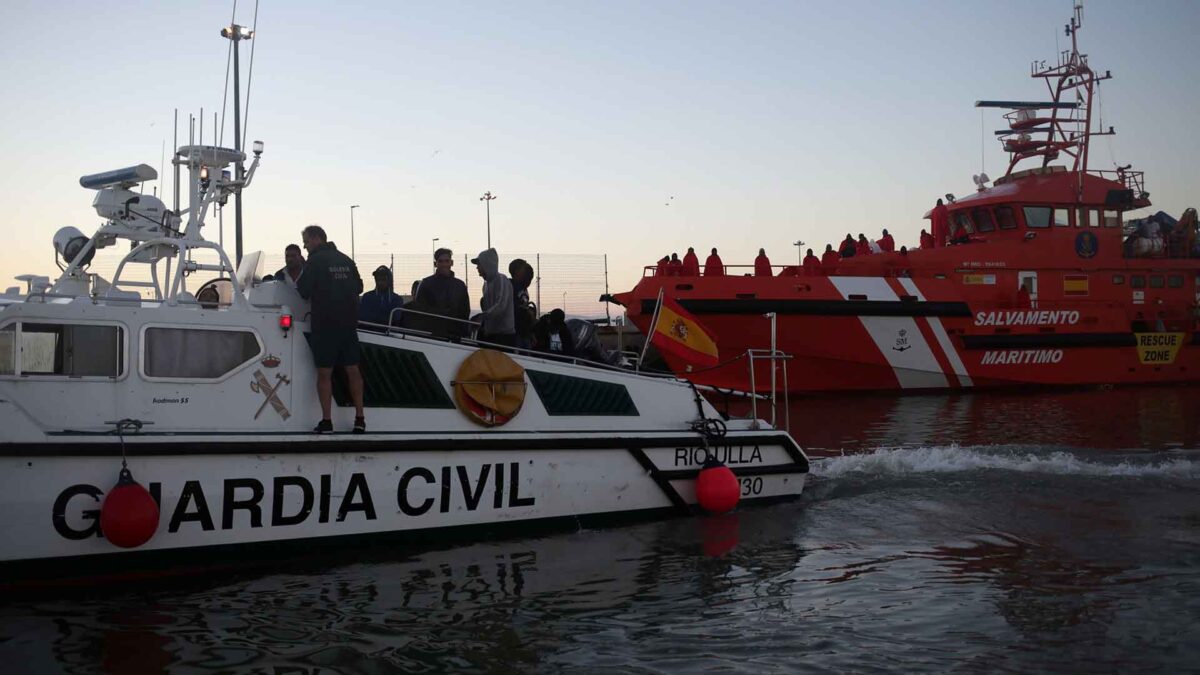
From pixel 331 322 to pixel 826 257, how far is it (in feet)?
51.2

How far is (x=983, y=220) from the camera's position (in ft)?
71.6

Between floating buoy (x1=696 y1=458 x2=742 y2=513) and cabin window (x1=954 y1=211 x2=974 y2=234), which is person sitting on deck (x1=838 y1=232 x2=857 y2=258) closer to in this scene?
cabin window (x1=954 y1=211 x2=974 y2=234)

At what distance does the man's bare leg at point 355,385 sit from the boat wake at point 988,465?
4.98 metres

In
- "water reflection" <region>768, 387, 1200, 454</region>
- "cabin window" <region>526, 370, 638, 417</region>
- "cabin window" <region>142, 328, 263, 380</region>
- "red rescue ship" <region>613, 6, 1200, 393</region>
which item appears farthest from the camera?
"red rescue ship" <region>613, 6, 1200, 393</region>

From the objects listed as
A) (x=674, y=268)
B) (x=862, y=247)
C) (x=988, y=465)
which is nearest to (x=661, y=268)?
(x=674, y=268)

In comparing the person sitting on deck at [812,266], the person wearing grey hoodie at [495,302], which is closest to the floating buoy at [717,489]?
the person wearing grey hoodie at [495,302]

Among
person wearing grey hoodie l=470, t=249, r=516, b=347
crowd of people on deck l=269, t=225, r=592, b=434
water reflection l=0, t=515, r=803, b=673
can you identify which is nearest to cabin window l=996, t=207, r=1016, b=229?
crowd of people on deck l=269, t=225, r=592, b=434

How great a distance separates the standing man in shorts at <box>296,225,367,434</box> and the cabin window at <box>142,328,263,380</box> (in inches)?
16.2

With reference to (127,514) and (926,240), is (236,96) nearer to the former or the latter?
(127,514)

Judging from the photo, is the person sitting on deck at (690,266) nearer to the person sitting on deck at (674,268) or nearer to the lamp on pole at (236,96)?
the person sitting on deck at (674,268)

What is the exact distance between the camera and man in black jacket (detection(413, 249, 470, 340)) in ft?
24.8

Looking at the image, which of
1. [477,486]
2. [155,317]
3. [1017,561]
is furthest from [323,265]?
[1017,561]

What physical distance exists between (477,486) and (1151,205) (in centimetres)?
2047

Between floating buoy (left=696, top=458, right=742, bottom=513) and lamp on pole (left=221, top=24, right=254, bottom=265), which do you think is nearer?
floating buoy (left=696, top=458, right=742, bottom=513)
